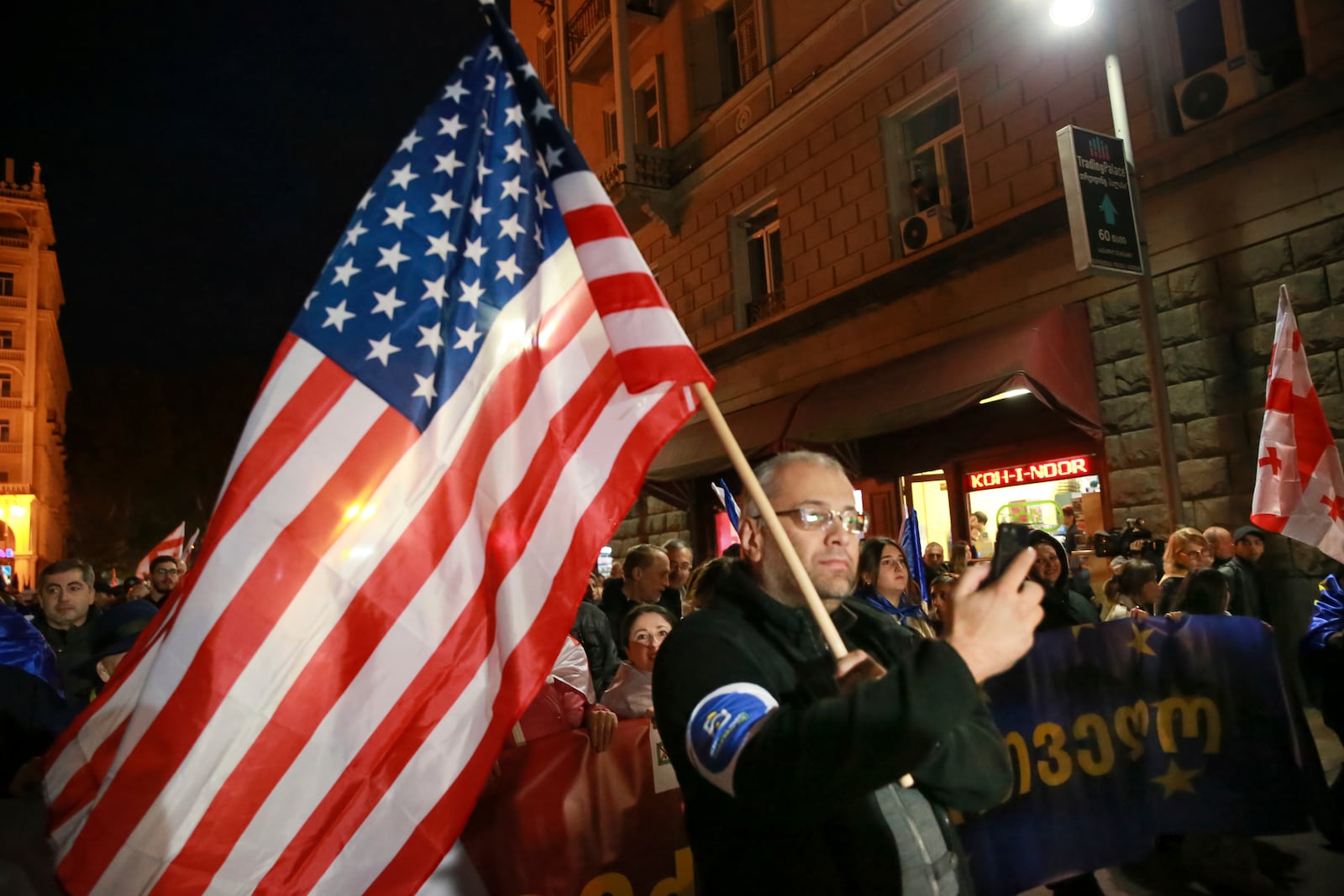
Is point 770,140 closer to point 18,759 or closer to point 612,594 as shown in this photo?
point 612,594

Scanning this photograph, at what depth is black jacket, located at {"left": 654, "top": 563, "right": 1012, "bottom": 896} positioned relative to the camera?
166 centimetres

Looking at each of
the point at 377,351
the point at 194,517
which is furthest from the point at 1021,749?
the point at 194,517

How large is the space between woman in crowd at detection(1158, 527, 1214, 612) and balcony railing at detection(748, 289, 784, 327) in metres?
8.90

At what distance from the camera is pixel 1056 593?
234 inches

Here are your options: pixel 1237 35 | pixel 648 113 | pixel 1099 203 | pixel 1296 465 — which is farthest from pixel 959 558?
pixel 648 113

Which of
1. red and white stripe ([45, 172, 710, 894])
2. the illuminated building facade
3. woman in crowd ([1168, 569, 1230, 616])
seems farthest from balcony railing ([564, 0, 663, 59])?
the illuminated building facade

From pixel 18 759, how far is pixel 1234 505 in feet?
32.4

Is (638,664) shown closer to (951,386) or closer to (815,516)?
(815,516)

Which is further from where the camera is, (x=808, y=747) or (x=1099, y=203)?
(x=1099, y=203)

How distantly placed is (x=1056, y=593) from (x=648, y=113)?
1562cm

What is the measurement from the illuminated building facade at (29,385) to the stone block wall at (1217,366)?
5616 cm

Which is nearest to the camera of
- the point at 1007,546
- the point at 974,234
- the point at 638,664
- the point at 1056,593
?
the point at 1007,546

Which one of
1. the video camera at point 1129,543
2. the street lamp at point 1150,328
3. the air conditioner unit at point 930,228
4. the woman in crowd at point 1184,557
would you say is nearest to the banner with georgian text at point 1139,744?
the woman in crowd at point 1184,557

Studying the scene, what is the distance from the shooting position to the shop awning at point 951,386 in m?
10.1
